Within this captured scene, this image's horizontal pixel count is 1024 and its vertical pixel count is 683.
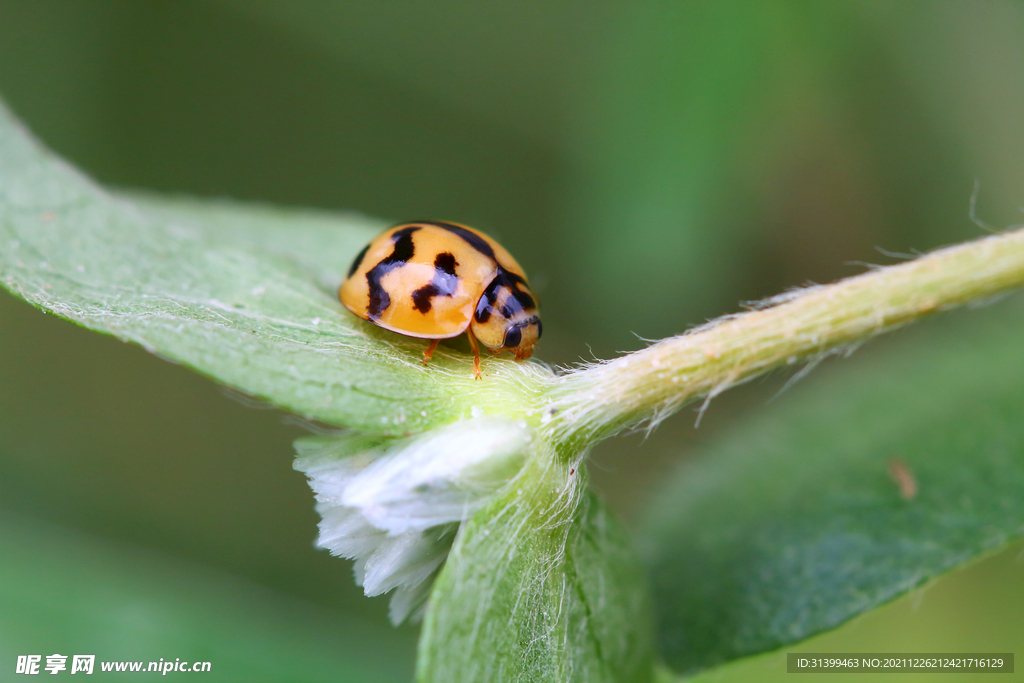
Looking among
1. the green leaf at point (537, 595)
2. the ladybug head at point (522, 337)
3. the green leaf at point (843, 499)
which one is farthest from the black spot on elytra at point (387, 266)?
the green leaf at point (843, 499)

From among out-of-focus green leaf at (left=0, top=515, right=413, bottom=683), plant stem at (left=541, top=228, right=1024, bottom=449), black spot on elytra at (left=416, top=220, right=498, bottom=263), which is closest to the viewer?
plant stem at (left=541, top=228, right=1024, bottom=449)

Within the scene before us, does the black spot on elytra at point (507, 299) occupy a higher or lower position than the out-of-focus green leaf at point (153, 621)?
higher

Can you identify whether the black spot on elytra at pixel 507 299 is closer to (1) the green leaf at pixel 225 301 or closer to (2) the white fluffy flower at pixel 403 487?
(1) the green leaf at pixel 225 301

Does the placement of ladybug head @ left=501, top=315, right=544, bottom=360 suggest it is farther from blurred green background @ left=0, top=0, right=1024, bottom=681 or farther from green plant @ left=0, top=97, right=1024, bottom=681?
blurred green background @ left=0, top=0, right=1024, bottom=681

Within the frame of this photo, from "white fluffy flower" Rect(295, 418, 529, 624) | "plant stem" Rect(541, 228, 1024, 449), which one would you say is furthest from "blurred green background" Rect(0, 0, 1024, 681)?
"white fluffy flower" Rect(295, 418, 529, 624)

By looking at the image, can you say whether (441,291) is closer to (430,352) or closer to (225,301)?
(430,352)

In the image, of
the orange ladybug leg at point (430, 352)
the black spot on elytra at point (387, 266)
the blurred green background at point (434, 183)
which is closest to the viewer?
the orange ladybug leg at point (430, 352)
